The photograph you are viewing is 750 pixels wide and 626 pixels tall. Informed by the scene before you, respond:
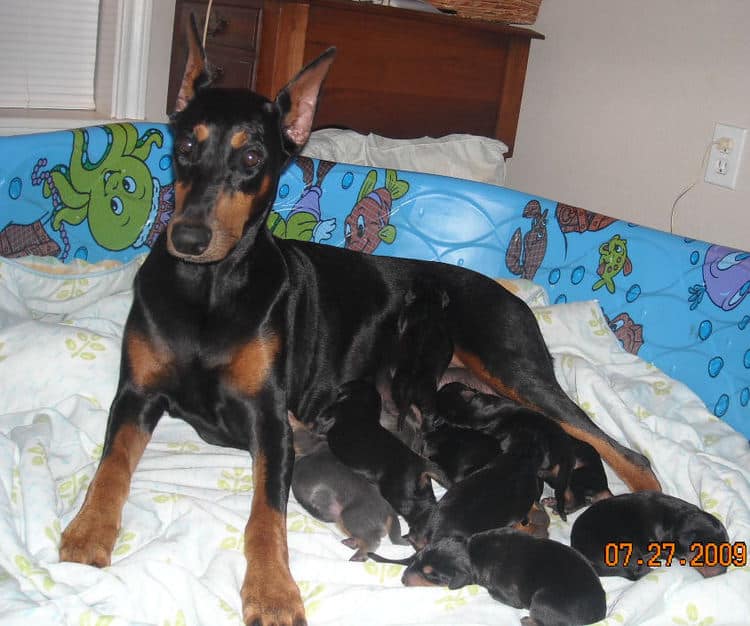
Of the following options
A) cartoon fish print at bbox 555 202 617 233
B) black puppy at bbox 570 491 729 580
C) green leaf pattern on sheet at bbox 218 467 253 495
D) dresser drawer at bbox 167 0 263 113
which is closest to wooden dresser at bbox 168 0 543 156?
dresser drawer at bbox 167 0 263 113

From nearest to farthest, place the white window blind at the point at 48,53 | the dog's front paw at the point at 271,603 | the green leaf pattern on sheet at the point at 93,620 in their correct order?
the green leaf pattern on sheet at the point at 93,620, the dog's front paw at the point at 271,603, the white window blind at the point at 48,53

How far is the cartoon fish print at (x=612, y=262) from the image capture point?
11.8 feet

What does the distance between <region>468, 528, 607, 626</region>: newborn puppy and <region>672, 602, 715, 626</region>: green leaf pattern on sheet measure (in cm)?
24

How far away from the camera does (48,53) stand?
4875 mm

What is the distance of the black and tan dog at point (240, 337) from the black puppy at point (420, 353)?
0.23 m

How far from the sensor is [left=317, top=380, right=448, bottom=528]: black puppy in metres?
2.32

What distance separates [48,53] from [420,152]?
221 cm

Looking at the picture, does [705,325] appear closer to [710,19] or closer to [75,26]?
[710,19]

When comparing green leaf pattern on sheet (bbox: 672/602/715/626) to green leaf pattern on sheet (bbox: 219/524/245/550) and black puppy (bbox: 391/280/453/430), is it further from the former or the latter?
green leaf pattern on sheet (bbox: 219/524/245/550)

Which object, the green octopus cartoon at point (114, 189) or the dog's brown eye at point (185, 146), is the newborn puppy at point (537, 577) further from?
the green octopus cartoon at point (114, 189)

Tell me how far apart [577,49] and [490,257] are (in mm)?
1725

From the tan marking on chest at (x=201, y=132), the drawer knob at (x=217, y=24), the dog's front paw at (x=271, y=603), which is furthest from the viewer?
the drawer knob at (x=217, y=24)

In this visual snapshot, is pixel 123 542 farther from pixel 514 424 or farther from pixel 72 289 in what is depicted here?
pixel 72 289

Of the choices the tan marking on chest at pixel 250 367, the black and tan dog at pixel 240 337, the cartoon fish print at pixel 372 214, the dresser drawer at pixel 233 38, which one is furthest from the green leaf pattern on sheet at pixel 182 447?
the dresser drawer at pixel 233 38
